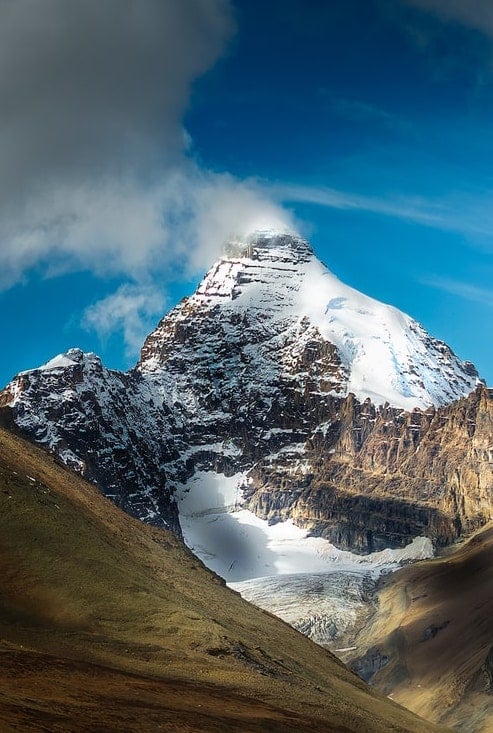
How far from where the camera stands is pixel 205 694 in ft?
199

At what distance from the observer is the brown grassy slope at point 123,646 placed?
50.5 m

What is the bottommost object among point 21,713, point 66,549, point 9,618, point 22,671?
point 21,713

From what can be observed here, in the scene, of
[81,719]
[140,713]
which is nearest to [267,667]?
[140,713]

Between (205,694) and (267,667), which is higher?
(267,667)

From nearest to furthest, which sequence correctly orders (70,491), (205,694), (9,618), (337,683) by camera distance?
(205,694), (9,618), (337,683), (70,491)

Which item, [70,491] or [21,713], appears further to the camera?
[70,491]

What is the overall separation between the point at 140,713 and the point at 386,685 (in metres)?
156

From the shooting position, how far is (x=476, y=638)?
188 metres

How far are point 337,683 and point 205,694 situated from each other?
3600 cm

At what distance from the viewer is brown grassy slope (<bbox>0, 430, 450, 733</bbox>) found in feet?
166

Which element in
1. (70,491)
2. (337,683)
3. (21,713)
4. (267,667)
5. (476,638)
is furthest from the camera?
(476,638)

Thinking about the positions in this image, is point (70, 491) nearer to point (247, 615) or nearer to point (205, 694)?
point (247, 615)

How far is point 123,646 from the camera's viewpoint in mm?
69125

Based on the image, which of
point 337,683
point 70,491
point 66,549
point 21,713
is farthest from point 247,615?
point 21,713
